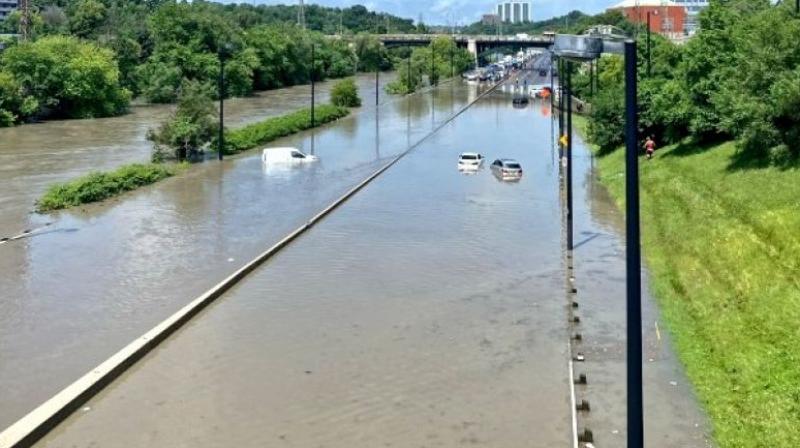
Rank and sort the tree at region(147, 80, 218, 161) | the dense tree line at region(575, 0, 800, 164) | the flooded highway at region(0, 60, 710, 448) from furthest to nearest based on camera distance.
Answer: the tree at region(147, 80, 218, 161) → the dense tree line at region(575, 0, 800, 164) → the flooded highway at region(0, 60, 710, 448)

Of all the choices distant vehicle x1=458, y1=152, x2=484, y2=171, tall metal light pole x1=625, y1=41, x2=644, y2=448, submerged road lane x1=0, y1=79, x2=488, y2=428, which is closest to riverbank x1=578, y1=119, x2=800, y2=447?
tall metal light pole x1=625, y1=41, x2=644, y2=448

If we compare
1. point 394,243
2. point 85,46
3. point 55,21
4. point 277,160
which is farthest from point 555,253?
point 55,21

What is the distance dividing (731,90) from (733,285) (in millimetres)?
11339

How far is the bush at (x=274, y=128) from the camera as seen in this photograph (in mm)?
43938

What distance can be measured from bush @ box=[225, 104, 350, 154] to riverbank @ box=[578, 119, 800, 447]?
853 inches

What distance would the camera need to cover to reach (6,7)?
608ft

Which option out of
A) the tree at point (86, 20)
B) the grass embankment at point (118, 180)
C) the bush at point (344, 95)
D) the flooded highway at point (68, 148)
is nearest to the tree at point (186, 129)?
the flooded highway at point (68, 148)

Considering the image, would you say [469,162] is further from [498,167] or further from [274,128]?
[274,128]

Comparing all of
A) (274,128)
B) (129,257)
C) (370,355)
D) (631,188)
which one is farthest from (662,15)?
(631,188)

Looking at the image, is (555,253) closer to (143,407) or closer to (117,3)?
(143,407)

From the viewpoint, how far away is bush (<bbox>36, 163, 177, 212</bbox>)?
28.5 m

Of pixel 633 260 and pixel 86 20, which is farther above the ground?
pixel 86 20

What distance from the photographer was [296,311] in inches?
674

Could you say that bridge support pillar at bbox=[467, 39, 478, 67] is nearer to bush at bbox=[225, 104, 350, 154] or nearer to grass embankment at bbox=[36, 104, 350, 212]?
bush at bbox=[225, 104, 350, 154]
